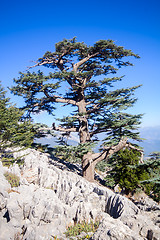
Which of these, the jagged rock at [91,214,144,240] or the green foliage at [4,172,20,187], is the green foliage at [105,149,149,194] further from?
the jagged rock at [91,214,144,240]

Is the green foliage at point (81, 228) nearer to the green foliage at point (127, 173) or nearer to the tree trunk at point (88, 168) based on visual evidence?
the tree trunk at point (88, 168)

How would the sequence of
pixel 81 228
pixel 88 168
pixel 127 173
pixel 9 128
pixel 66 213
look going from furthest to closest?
pixel 127 173 → pixel 88 168 → pixel 9 128 → pixel 66 213 → pixel 81 228

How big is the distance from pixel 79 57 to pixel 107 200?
15.0 metres

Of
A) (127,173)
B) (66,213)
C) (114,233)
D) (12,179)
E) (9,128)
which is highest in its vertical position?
(9,128)

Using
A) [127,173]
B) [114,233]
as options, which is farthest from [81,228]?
[127,173]

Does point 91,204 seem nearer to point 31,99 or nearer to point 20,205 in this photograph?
point 20,205

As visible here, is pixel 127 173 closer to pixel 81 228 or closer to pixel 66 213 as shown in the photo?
pixel 66 213

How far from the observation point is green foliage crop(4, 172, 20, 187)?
918 centimetres

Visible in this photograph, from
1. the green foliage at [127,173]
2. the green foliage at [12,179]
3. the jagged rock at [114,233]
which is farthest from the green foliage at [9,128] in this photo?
the green foliage at [127,173]

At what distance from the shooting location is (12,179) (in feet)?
31.0

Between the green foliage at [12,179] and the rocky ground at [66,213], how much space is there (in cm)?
40

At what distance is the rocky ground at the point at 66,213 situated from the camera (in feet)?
19.2

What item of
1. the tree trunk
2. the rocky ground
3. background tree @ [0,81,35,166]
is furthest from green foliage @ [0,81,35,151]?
the tree trunk

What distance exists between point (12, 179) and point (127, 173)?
11.1 m
